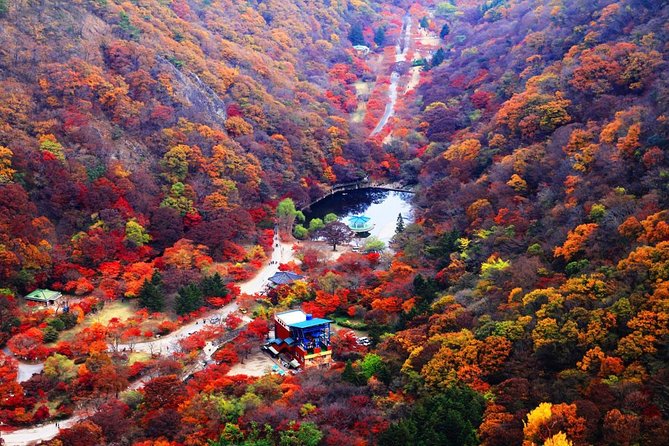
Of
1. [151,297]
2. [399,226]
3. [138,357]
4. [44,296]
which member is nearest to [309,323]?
[138,357]

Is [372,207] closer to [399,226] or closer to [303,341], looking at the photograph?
[399,226]

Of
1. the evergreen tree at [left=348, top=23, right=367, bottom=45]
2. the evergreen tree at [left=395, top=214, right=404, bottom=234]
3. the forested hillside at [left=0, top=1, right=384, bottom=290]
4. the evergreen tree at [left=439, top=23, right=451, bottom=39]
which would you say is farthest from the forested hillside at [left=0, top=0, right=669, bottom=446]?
the evergreen tree at [left=439, top=23, right=451, bottom=39]

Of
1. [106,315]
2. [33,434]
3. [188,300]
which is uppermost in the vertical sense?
[188,300]

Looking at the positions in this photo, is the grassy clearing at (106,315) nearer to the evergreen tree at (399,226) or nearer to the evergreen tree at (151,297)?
the evergreen tree at (151,297)

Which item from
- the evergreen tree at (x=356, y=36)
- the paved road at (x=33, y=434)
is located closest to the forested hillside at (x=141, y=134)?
the paved road at (x=33, y=434)

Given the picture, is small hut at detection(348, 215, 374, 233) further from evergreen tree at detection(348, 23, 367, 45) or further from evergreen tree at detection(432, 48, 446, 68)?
evergreen tree at detection(348, 23, 367, 45)

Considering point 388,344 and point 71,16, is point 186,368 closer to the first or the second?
point 388,344

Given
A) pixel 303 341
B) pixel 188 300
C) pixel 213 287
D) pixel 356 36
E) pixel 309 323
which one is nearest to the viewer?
pixel 303 341

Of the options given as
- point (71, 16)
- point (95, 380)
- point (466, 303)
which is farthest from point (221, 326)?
point (71, 16)
